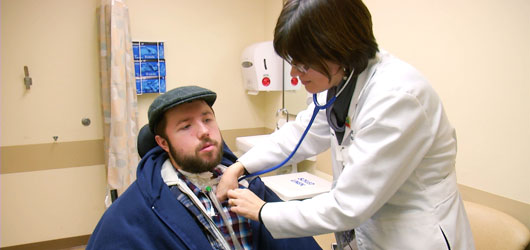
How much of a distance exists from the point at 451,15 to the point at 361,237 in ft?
3.70

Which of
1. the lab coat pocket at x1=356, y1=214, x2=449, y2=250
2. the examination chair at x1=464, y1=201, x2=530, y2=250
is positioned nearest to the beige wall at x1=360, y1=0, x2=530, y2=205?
the examination chair at x1=464, y1=201, x2=530, y2=250

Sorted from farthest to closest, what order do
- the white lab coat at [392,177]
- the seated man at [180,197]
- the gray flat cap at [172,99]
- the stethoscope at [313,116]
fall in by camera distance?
the gray flat cap at [172,99]
the seated man at [180,197]
the stethoscope at [313,116]
the white lab coat at [392,177]

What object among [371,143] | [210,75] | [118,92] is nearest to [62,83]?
[118,92]

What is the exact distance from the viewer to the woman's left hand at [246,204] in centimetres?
95

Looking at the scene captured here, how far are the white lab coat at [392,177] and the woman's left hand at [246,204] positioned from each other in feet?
Answer: 0.11

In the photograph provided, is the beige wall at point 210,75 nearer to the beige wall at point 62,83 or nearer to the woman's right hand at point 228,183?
the beige wall at point 62,83

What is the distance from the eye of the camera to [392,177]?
2.62 ft

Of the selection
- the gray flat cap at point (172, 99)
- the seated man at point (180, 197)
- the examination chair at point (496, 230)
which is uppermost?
the gray flat cap at point (172, 99)

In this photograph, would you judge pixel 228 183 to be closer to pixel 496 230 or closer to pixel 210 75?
pixel 496 230

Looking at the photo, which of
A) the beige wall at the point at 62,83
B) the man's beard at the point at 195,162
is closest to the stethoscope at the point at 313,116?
the man's beard at the point at 195,162

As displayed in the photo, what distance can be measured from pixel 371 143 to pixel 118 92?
7.03ft

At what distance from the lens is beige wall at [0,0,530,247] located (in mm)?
1336

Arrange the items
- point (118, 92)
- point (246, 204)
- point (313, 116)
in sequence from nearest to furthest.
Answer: point (246, 204) < point (313, 116) < point (118, 92)

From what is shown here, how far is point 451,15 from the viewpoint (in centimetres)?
151
